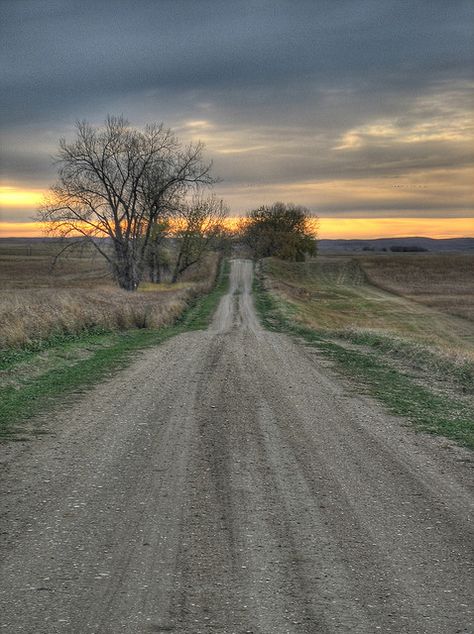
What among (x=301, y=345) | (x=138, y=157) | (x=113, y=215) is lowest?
(x=301, y=345)

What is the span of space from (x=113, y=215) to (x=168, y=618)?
41470mm

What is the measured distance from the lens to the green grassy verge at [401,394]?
9766 millimetres

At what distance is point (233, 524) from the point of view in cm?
575

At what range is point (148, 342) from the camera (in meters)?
20.1

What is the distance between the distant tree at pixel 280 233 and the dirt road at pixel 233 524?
99.8m

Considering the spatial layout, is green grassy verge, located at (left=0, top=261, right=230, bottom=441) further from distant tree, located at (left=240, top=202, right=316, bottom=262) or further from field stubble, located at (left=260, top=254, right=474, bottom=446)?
distant tree, located at (left=240, top=202, right=316, bottom=262)

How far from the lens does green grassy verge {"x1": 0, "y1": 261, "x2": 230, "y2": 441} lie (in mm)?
10172

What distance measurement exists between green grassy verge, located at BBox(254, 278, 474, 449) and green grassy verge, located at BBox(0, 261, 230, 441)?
565 centimetres

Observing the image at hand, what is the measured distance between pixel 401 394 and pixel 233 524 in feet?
24.4

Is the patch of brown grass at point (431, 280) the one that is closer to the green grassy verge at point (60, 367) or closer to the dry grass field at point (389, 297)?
the dry grass field at point (389, 297)

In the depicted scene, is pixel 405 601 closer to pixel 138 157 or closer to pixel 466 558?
pixel 466 558

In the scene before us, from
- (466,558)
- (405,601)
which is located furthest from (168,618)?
(466,558)

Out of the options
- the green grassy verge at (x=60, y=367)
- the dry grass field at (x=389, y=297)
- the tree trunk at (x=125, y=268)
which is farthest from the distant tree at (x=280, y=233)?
the green grassy verge at (x=60, y=367)

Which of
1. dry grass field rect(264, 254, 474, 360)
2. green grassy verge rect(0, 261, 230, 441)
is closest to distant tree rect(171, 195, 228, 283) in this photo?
dry grass field rect(264, 254, 474, 360)
